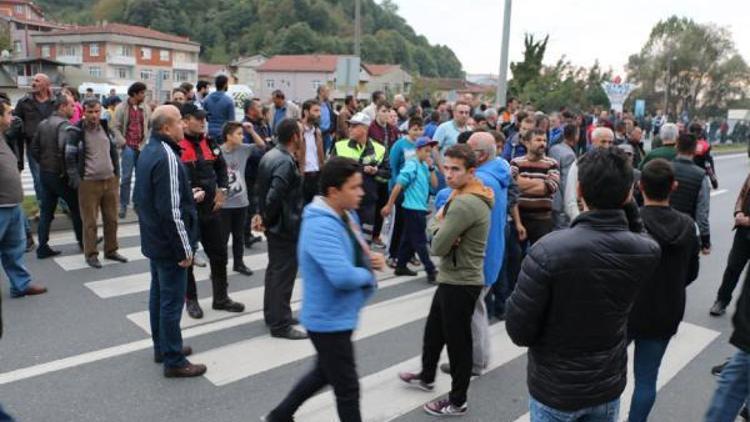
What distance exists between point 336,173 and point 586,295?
4.85 feet

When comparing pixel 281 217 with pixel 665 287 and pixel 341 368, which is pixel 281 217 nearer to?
pixel 341 368

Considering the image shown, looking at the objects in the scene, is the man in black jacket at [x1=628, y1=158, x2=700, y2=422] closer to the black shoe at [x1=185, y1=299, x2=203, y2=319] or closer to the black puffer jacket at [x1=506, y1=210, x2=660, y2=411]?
the black puffer jacket at [x1=506, y1=210, x2=660, y2=411]

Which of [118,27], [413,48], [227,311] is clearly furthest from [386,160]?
[413,48]

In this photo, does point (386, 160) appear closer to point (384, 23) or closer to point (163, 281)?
point (163, 281)

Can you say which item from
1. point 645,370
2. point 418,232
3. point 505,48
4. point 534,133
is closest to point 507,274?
point 418,232

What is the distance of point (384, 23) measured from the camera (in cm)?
14888

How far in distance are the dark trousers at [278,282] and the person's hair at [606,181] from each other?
325 centimetres

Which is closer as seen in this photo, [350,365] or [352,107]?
[350,365]

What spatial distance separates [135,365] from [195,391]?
692mm

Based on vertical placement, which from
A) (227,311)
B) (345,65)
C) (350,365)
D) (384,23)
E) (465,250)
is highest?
(384,23)

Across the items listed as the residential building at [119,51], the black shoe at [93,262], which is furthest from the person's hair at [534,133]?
the residential building at [119,51]

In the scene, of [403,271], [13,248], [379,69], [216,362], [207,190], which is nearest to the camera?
[216,362]

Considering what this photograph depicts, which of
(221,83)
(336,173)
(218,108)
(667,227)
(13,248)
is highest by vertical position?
(221,83)

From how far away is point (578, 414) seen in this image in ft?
8.65
